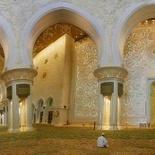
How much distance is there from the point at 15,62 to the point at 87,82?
440 centimetres

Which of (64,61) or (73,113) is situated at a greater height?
(64,61)

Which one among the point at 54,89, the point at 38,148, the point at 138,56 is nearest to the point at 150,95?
the point at 138,56

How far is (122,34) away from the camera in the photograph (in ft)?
33.3

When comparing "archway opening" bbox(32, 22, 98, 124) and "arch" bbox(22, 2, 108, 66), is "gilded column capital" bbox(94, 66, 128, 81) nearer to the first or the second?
"arch" bbox(22, 2, 108, 66)

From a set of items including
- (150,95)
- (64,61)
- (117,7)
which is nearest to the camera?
(117,7)

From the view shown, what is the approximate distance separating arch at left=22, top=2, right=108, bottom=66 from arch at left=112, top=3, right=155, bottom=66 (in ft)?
1.15

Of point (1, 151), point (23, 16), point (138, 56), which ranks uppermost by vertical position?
point (23, 16)

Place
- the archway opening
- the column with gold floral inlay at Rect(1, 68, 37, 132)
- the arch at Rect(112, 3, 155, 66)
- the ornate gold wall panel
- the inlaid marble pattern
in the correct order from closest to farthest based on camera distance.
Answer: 1. the column with gold floral inlay at Rect(1, 68, 37, 132)
2. the arch at Rect(112, 3, 155, 66)
3. the inlaid marble pattern
4. the ornate gold wall panel
5. the archway opening

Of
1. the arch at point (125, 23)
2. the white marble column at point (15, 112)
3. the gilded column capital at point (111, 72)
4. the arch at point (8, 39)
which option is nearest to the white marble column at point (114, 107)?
the gilded column capital at point (111, 72)

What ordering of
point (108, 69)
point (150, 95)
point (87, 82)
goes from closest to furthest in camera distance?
1. point (108, 69)
2. point (150, 95)
3. point (87, 82)

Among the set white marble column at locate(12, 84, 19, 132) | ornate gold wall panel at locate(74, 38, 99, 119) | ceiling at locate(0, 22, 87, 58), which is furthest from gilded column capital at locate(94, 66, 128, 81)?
ceiling at locate(0, 22, 87, 58)

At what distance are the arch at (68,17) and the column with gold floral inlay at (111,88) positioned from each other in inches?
13.8

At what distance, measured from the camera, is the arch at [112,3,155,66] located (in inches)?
382

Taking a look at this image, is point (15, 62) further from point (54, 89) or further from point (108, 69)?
point (54, 89)
